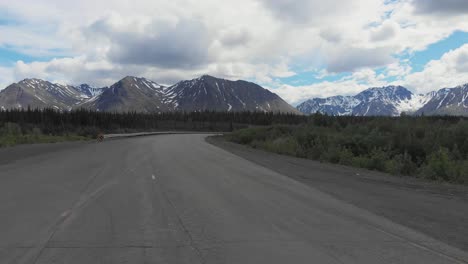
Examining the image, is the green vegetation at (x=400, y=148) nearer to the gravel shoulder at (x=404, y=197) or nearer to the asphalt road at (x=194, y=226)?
the gravel shoulder at (x=404, y=197)

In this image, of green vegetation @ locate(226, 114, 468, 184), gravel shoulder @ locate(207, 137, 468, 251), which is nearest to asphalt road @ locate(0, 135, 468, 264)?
gravel shoulder @ locate(207, 137, 468, 251)

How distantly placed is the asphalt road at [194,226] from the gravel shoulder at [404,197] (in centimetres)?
46

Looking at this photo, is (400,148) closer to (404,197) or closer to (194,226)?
(404,197)

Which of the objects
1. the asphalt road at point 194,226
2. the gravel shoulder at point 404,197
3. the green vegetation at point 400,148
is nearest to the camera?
the asphalt road at point 194,226

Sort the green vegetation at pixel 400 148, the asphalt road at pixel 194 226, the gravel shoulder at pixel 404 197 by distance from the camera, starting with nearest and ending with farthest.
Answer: the asphalt road at pixel 194 226 → the gravel shoulder at pixel 404 197 → the green vegetation at pixel 400 148

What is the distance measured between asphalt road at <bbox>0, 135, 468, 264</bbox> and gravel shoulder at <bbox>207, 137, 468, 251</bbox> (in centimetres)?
46

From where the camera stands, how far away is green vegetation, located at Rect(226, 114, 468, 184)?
16141mm

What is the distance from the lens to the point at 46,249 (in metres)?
6.18

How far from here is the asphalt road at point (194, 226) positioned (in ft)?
19.7

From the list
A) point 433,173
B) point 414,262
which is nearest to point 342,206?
point 414,262

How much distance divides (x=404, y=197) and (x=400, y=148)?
10306mm

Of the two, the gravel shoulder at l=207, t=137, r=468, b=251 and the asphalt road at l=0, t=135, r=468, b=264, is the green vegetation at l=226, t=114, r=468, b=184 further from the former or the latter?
the asphalt road at l=0, t=135, r=468, b=264

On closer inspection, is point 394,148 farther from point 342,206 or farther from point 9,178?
point 9,178

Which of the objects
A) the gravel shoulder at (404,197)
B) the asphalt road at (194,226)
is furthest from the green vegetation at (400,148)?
the asphalt road at (194,226)
